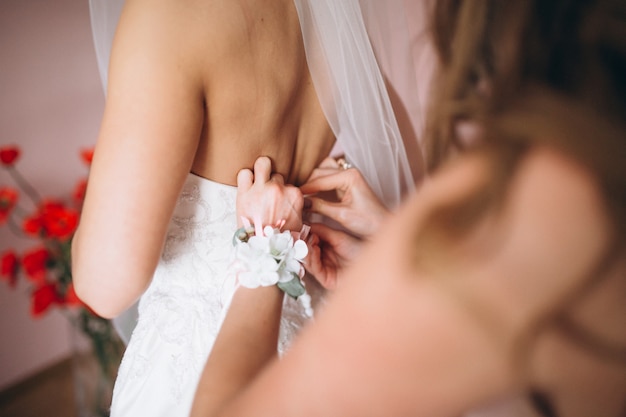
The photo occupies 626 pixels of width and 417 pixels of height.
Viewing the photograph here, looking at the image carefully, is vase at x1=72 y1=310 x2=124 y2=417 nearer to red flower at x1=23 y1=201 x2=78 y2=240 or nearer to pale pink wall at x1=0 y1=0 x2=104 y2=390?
pale pink wall at x1=0 y1=0 x2=104 y2=390

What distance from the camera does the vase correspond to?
1876 millimetres

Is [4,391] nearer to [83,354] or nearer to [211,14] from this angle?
[83,354]

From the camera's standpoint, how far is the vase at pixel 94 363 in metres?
1.88

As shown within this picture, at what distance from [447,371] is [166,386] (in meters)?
0.67

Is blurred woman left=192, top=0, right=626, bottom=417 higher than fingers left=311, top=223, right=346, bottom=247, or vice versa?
blurred woman left=192, top=0, right=626, bottom=417

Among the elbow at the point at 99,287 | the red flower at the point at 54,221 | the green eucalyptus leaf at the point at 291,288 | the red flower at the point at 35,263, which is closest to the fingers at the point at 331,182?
the green eucalyptus leaf at the point at 291,288

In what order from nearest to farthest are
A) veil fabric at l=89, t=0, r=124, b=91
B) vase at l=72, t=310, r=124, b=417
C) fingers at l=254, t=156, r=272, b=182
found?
fingers at l=254, t=156, r=272, b=182, veil fabric at l=89, t=0, r=124, b=91, vase at l=72, t=310, r=124, b=417

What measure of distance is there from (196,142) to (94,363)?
7.07ft

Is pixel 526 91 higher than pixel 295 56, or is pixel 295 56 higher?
pixel 526 91

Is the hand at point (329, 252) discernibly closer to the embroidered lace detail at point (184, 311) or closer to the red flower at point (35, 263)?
the embroidered lace detail at point (184, 311)

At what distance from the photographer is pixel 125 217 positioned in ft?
2.45

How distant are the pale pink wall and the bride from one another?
126 cm

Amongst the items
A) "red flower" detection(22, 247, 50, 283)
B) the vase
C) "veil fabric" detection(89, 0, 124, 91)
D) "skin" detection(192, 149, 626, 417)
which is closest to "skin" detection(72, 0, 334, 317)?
"veil fabric" detection(89, 0, 124, 91)

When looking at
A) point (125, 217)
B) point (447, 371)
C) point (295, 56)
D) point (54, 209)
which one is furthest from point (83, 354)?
point (447, 371)
